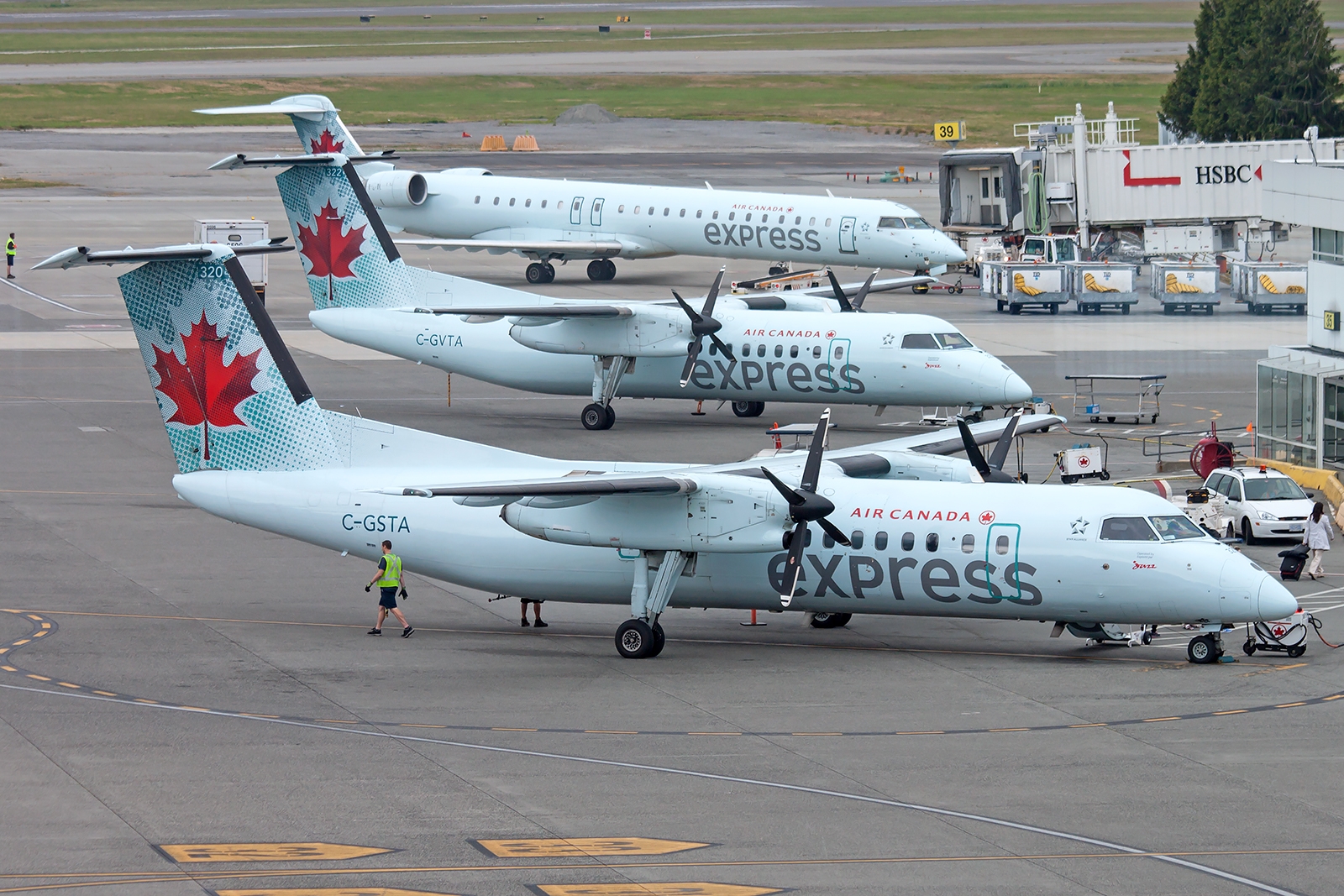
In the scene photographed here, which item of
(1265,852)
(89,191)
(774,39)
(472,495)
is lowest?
(1265,852)

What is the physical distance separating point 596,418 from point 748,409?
16.2ft

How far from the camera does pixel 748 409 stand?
169 ft

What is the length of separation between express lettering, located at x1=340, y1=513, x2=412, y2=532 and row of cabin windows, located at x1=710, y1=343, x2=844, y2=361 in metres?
19.4

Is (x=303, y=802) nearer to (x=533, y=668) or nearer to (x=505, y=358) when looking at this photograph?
(x=533, y=668)

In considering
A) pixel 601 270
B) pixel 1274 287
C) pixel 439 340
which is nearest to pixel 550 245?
pixel 601 270

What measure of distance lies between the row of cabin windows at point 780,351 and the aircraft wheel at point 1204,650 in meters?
20.3

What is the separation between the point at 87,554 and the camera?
35281mm

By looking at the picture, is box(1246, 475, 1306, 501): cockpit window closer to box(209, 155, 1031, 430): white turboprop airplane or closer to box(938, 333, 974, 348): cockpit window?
box(209, 155, 1031, 430): white turboprop airplane

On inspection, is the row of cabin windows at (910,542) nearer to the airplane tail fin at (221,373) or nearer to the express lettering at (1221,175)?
the airplane tail fin at (221,373)

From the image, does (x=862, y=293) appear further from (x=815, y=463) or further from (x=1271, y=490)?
(x=815, y=463)

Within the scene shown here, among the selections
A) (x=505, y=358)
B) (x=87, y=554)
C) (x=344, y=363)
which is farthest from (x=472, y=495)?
(x=344, y=363)

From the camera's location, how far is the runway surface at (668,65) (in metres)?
154

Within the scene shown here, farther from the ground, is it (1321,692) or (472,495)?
(472,495)

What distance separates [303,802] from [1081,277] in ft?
179
